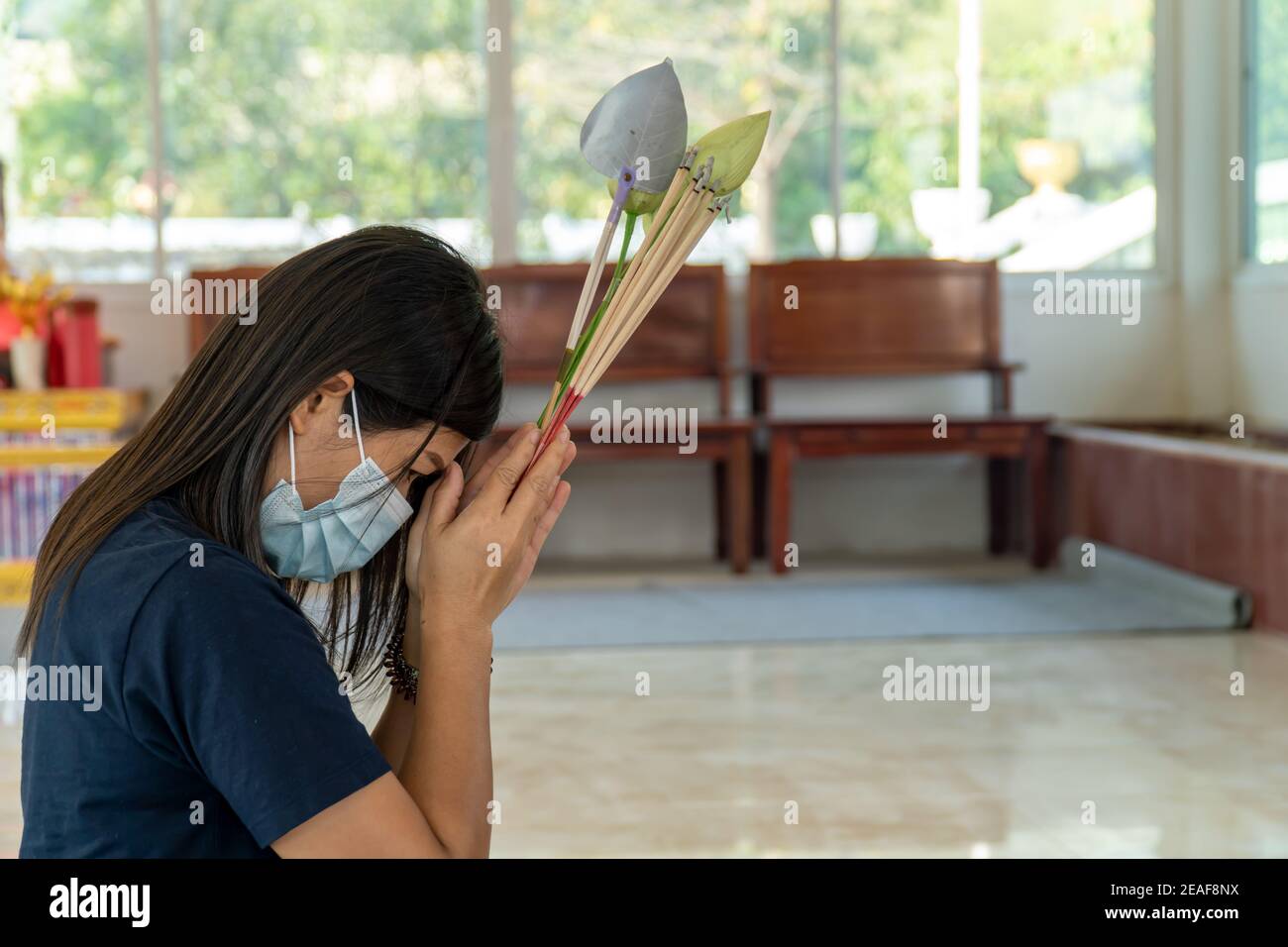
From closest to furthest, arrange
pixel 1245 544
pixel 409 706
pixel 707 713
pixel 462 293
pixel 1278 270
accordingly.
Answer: pixel 462 293 < pixel 409 706 < pixel 707 713 < pixel 1245 544 < pixel 1278 270

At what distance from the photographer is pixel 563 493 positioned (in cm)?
112

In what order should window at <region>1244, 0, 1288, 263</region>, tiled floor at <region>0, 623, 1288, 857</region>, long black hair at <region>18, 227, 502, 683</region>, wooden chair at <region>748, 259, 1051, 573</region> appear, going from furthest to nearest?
wooden chair at <region>748, 259, 1051, 573</region> → window at <region>1244, 0, 1288, 263</region> → tiled floor at <region>0, 623, 1288, 857</region> → long black hair at <region>18, 227, 502, 683</region>

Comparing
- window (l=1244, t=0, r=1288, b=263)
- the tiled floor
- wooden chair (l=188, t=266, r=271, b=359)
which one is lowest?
the tiled floor

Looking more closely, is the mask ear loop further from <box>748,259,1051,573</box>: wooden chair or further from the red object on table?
<box>748,259,1051,573</box>: wooden chair

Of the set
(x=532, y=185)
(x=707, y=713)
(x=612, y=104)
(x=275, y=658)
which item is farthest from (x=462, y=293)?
(x=532, y=185)

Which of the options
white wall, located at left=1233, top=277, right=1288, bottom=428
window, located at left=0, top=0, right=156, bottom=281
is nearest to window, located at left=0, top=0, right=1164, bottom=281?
window, located at left=0, top=0, right=156, bottom=281

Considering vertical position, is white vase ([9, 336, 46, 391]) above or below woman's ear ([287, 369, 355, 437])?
above

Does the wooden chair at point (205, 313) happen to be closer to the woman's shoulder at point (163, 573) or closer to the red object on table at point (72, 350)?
the red object on table at point (72, 350)

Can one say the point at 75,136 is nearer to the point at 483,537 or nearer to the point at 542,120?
the point at 542,120

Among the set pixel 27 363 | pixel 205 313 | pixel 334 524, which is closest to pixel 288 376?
pixel 334 524

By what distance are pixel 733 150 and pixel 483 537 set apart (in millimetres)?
311

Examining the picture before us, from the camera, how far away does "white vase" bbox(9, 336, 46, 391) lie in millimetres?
5355

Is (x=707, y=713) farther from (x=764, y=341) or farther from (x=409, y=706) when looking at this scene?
(x=764, y=341)
